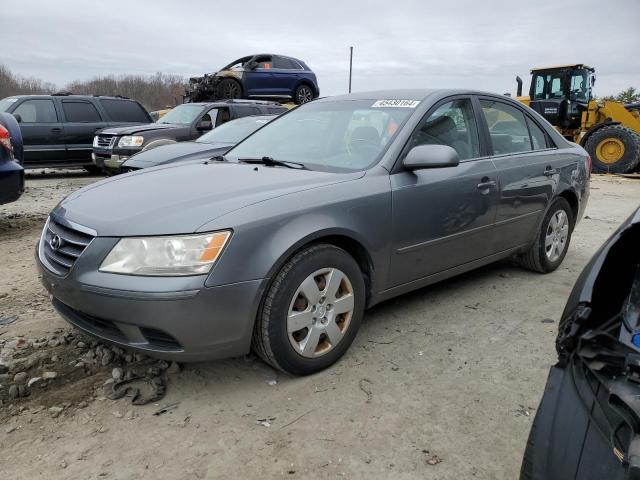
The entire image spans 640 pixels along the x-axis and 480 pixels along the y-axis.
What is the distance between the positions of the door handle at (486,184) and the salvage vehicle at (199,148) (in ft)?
9.78

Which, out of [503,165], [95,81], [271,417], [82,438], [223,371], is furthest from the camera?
[95,81]

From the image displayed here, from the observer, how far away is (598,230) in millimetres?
6566

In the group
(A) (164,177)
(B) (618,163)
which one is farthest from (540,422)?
(B) (618,163)

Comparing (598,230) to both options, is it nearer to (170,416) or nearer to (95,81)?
(170,416)

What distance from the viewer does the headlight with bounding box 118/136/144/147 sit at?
8820 mm

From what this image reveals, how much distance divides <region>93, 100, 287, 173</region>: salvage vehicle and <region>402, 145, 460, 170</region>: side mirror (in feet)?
20.3

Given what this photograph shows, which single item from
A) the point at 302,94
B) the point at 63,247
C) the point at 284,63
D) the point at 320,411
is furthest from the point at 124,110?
the point at 320,411

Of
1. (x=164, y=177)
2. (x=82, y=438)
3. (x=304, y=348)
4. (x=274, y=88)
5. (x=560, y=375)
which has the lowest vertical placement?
(x=82, y=438)

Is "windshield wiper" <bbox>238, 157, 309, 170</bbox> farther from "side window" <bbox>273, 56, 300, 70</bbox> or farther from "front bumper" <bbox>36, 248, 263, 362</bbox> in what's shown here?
"side window" <bbox>273, 56, 300, 70</bbox>

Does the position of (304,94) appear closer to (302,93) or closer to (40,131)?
(302,93)

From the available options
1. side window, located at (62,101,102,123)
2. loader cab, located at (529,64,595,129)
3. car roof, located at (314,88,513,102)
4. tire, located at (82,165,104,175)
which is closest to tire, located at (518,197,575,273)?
car roof, located at (314,88,513,102)

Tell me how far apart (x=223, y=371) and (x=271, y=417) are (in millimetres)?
526

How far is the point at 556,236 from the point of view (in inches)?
179

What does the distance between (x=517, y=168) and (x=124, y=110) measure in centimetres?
1006
